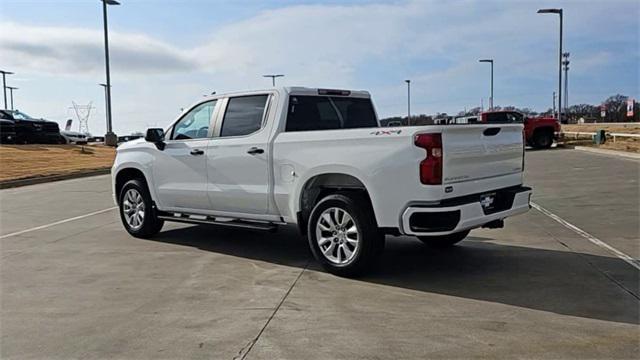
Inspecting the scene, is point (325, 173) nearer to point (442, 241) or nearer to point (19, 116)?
point (442, 241)

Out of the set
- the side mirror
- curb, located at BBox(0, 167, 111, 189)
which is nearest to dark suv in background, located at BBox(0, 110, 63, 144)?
curb, located at BBox(0, 167, 111, 189)

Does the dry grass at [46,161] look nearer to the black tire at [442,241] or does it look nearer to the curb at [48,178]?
the curb at [48,178]

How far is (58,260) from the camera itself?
7.28 m

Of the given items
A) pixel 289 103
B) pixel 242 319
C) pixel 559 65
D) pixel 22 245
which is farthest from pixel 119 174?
pixel 559 65

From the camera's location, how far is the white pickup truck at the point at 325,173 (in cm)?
556

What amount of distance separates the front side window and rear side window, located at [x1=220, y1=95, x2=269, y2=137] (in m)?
0.34

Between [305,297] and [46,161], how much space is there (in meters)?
22.7

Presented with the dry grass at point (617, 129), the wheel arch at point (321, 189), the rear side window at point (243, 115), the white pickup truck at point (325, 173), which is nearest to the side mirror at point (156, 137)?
the white pickup truck at point (325, 173)

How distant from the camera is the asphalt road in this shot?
4.30 m

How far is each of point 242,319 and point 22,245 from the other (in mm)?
4943

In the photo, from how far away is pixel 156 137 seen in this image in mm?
8133

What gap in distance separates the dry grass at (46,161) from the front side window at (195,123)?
42.1 feet

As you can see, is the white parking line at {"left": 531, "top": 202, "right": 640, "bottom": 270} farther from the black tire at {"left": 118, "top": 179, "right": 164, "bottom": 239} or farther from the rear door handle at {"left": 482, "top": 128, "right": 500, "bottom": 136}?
the black tire at {"left": 118, "top": 179, "right": 164, "bottom": 239}

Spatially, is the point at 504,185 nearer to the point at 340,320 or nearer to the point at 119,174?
the point at 340,320
